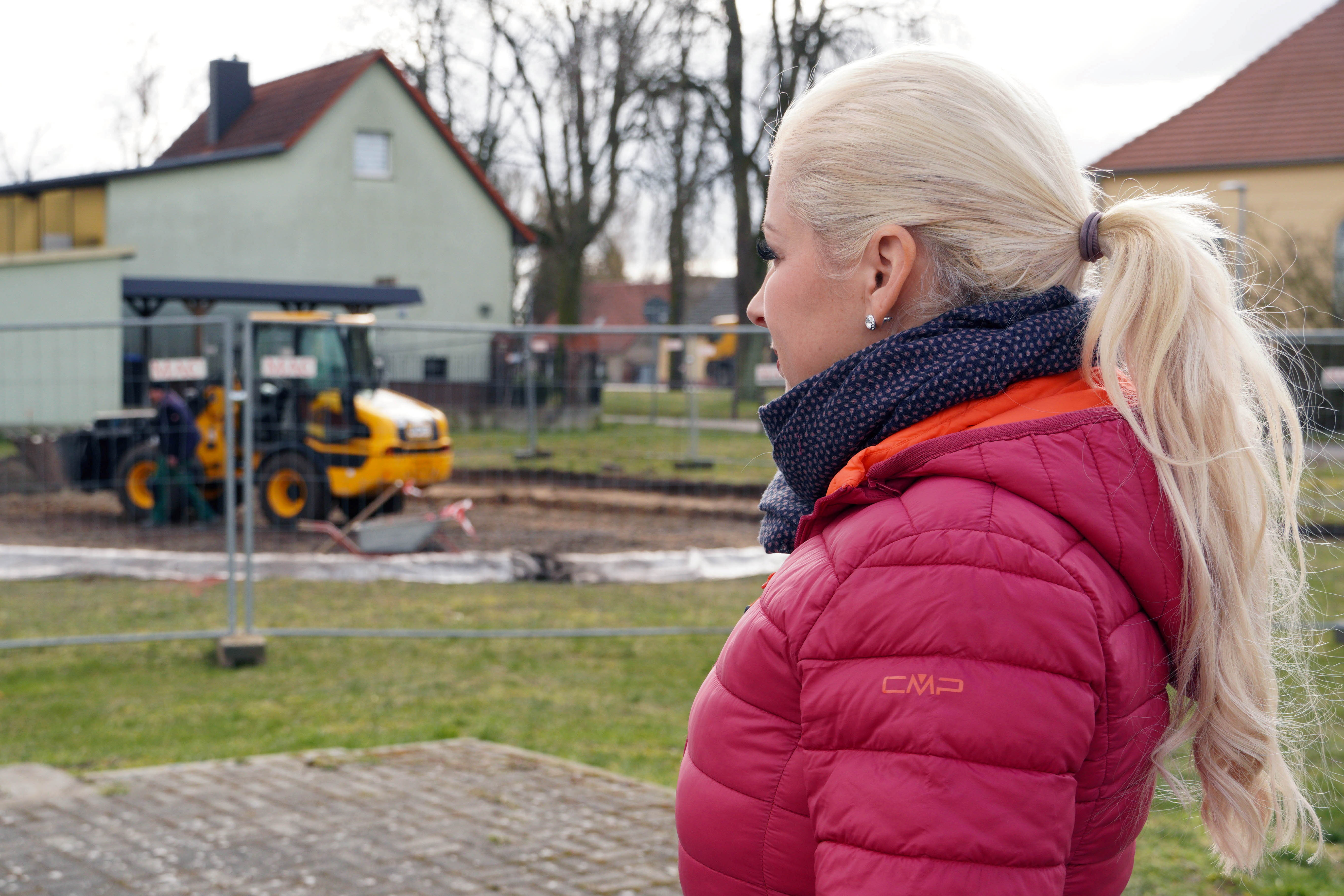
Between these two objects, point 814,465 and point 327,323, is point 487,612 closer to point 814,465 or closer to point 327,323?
point 327,323

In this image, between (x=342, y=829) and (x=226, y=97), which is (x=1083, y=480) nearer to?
(x=342, y=829)

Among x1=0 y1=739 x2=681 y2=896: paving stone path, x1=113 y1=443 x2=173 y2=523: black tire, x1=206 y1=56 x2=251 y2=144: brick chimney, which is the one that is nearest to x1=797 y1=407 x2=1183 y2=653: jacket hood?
x1=0 y1=739 x2=681 y2=896: paving stone path

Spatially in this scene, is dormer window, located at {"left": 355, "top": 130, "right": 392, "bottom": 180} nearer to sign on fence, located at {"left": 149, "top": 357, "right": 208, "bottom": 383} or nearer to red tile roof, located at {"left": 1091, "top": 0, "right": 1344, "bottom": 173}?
red tile roof, located at {"left": 1091, "top": 0, "right": 1344, "bottom": 173}

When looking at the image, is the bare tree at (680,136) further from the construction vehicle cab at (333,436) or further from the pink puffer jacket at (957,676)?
the pink puffer jacket at (957,676)

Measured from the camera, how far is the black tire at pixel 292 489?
9.64 m

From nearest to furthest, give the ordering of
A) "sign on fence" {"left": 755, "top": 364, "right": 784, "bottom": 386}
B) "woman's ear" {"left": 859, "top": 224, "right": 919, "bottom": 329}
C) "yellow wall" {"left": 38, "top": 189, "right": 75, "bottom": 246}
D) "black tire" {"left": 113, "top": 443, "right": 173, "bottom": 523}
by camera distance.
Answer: "woman's ear" {"left": 859, "top": 224, "right": 919, "bottom": 329}
"sign on fence" {"left": 755, "top": 364, "right": 784, "bottom": 386}
"black tire" {"left": 113, "top": 443, "right": 173, "bottom": 523}
"yellow wall" {"left": 38, "top": 189, "right": 75, "bottom": 246}

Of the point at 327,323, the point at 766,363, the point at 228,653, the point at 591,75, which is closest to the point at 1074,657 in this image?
the point at 766,363

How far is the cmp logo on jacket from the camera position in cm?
115

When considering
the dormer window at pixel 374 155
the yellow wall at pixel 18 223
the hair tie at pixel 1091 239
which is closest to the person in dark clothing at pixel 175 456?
the hair tie at pixel 1091 239

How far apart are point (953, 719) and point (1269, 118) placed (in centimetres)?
3374

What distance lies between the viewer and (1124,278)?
1371mm

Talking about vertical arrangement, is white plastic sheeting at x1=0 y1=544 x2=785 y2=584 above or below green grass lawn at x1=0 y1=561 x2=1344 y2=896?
above

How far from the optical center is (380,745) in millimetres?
5648

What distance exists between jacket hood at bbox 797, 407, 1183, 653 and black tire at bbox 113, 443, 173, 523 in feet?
30.0
